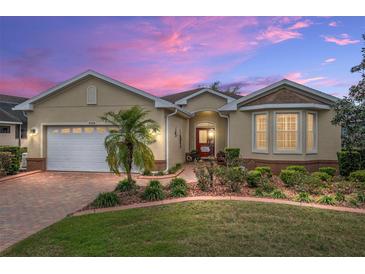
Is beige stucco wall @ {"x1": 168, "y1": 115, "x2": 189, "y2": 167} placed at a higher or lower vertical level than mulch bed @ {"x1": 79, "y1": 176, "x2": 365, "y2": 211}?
higher

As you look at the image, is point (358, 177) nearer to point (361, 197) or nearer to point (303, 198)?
point (361, 197)

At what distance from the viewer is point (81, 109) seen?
13.7 meters

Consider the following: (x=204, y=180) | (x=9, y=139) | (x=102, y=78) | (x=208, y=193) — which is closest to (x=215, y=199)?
(x=208, y=193)

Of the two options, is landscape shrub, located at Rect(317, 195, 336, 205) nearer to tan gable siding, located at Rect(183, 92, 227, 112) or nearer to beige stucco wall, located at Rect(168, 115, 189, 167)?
beige stucco wall, located at Rect(168, 115, 189, 167)

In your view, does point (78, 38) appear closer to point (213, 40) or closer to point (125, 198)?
point (213, 40)

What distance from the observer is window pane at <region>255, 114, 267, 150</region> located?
13284 mm

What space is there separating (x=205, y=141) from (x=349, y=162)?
32.7ft

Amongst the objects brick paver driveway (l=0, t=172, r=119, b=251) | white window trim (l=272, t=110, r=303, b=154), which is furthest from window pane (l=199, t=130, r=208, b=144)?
brick paver driveway (l=0, t=172, r=119, b=251)

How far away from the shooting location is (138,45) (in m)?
14.1

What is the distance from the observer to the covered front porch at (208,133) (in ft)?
62.8

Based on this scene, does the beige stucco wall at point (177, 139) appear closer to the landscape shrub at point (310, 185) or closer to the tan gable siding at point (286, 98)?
the tan gable siding at point (286, 98)

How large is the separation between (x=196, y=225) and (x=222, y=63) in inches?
502

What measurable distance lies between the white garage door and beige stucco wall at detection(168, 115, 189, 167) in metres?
3.37
